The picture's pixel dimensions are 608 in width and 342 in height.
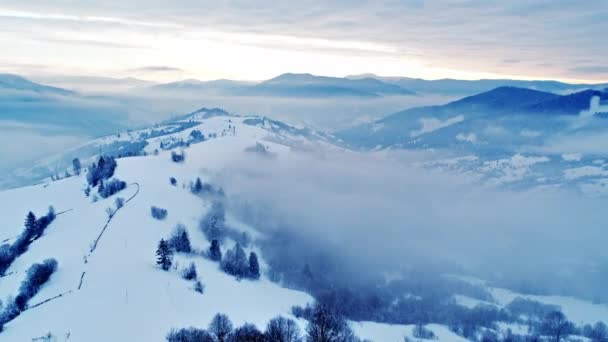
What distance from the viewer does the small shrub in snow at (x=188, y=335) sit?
218ft

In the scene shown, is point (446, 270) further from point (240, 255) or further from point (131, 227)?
point (131, 227)

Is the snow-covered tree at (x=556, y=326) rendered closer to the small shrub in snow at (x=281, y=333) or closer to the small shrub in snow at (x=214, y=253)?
the small shrub in snow at (x=281, y=333)

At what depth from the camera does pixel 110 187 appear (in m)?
153

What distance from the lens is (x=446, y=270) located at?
598 ft

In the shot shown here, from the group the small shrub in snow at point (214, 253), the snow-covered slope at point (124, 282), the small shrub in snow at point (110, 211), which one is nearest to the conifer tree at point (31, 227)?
the snow-covered slope at point (124, 282)

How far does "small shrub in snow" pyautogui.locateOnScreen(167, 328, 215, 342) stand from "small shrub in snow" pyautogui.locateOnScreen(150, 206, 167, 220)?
214 ft

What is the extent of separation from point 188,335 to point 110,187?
9704 cm

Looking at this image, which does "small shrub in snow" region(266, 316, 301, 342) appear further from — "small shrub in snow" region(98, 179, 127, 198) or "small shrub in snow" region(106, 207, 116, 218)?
"small shrub in snow" region(98, 179, 127, 198)

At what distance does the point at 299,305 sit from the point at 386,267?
73900 millimetres

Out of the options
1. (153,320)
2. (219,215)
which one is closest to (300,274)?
(219,215)

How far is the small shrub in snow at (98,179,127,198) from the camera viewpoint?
496ft

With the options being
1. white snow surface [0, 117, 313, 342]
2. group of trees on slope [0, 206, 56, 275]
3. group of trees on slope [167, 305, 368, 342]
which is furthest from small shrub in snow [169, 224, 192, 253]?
group of trees on slope [167, 305, 368, 342]

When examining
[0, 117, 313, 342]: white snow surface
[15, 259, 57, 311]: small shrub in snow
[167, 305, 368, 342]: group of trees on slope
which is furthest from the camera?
[15, 259, 57, 311]: small shrub in snow

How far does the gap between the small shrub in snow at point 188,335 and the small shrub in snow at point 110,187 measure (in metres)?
89.9
